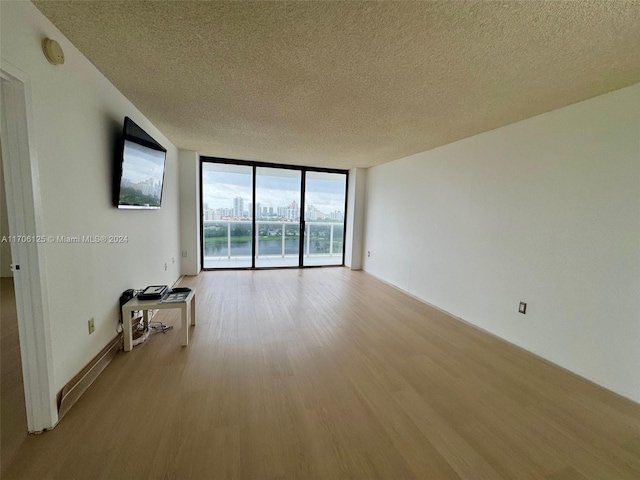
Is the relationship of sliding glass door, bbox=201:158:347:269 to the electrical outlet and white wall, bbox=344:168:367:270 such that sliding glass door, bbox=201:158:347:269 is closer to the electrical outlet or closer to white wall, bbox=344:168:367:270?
white wall, bbox=344:168:367:270

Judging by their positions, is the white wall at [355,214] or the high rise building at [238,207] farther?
the white wall at [355,214]

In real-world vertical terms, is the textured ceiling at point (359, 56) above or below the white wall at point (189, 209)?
above

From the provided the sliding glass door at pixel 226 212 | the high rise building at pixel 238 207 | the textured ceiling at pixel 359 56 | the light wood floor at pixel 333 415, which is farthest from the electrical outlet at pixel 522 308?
the high rise building at pixel 238 207

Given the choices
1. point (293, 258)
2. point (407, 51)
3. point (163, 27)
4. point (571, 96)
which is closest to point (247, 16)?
point (163, 27)

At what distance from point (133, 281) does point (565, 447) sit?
139 inches

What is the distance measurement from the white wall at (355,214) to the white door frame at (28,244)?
482 centimetres

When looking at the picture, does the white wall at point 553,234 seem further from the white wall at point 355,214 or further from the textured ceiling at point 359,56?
the white wall at point 355,214

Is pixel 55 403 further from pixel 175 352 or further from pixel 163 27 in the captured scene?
pixel 163 27

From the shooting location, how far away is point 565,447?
1.39m

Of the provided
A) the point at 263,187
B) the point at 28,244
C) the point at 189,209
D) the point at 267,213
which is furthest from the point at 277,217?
the point at 28,244

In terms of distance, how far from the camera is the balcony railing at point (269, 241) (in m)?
5.34

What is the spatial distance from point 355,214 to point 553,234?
361cm

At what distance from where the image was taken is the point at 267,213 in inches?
212

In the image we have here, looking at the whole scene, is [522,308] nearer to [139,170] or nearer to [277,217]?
[139,170]
